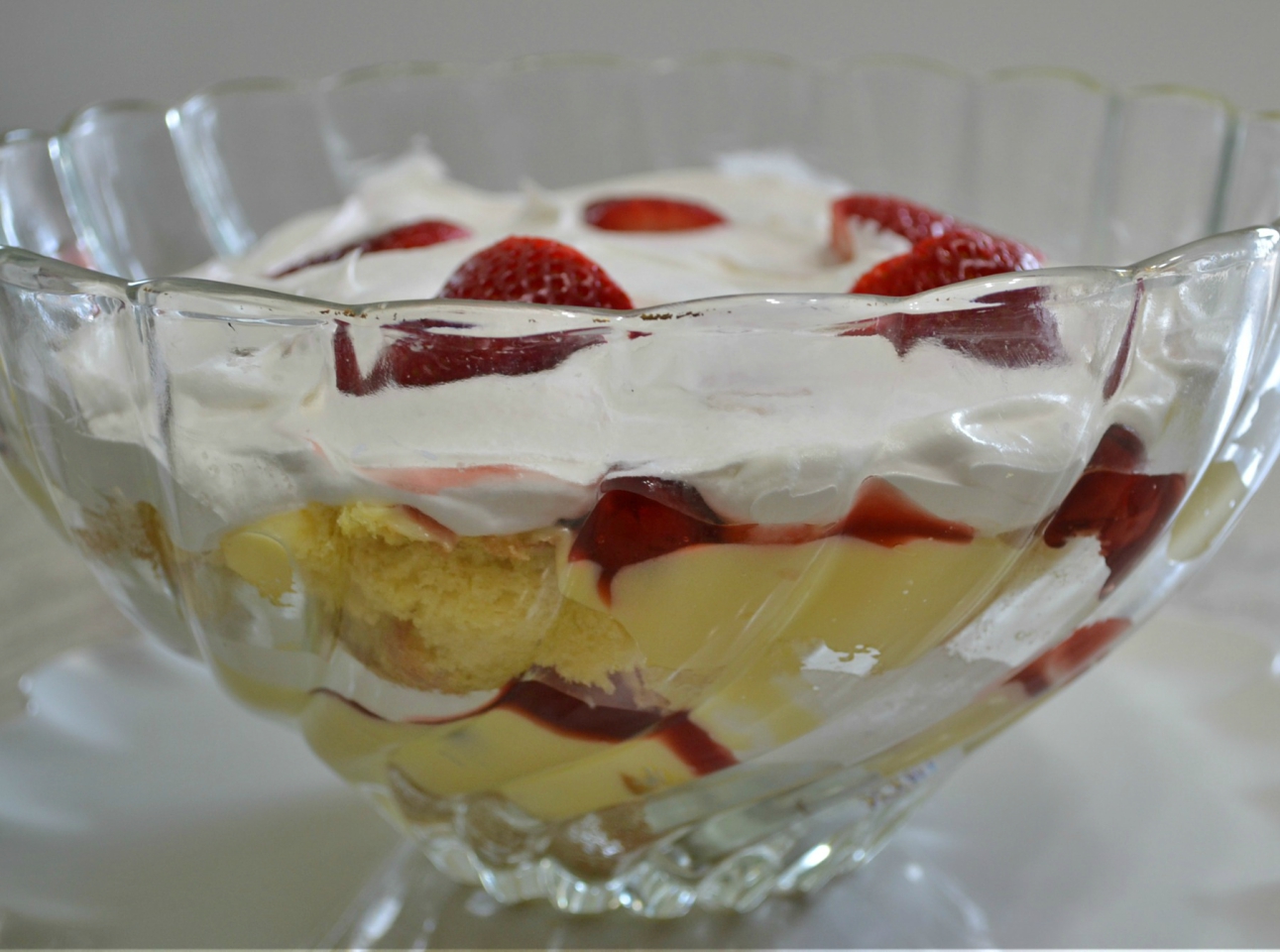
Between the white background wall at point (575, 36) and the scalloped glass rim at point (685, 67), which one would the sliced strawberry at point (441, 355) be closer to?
the scalloped glass rim at point (685, 67)

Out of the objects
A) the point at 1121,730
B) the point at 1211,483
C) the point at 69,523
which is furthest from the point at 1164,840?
the point at 69,523

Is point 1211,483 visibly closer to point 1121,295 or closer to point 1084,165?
point 1121,295

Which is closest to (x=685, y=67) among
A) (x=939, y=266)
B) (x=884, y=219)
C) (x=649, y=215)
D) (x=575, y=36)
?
(x=649, y=215)

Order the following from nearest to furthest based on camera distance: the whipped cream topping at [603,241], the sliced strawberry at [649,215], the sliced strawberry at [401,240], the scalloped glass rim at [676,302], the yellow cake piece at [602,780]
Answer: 1. the scalloped glass rim at [676,302]
2. the yellow cake piece at [602,780]
3. the whipped cream topping at [603,241]
4. the sliced strawberry at [401,240]
5. the sliced strawberry at [649,215]

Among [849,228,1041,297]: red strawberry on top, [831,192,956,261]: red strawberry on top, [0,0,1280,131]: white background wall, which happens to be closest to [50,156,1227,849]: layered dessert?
[849,228,1041,297]: red strawberry on top

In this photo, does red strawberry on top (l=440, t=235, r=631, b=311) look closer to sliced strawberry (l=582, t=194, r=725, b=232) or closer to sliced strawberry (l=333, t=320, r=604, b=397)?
sliced strawberry (l=333, t=320, r=604, b=397)

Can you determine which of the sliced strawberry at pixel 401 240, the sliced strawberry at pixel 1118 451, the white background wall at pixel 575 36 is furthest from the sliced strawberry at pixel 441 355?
the white background wall at pixel 575 36

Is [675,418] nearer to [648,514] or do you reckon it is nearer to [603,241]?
[648,514]
